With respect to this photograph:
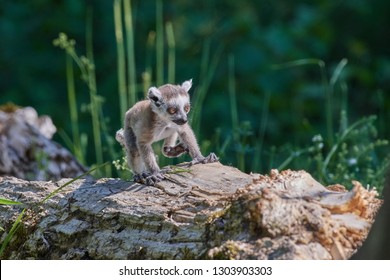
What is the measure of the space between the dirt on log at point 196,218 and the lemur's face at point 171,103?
2.08ft

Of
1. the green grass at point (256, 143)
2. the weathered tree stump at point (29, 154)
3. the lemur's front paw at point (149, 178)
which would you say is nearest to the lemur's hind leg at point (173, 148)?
the green grass at point (256, 143)

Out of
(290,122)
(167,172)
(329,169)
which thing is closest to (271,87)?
(290,122)

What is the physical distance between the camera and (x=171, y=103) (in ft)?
17.7

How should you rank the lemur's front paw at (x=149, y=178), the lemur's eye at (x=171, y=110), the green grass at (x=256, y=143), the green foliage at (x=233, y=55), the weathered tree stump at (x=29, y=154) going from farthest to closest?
the green foliage at (x=233, y=55)
the weathered tree stump at (x=29, y=154)
the green grass at (x=256, y=143)
the lemur's eye at (x=171, y=110)
the lemur's front paw at (x=149, y=178)

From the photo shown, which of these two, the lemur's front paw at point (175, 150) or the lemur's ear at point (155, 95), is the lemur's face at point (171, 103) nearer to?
the lemur's ear at point (155, 95)

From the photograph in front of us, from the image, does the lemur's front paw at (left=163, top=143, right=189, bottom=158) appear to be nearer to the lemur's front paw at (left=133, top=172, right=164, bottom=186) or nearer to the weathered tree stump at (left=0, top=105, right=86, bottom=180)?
the lemur's front paw at (left=133, top=172, right=164, bottom=186)

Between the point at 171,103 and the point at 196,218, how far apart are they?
136 cm

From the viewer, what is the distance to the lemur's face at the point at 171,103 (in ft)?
17.7

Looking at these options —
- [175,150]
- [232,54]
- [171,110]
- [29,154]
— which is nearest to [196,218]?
[171,110]

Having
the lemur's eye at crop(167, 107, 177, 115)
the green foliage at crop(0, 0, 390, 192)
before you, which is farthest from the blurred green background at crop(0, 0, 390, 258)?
the lemur's eye at crop(167, 107, 177, 115)

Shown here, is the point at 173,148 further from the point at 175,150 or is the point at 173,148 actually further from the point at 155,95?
the point at 155,95

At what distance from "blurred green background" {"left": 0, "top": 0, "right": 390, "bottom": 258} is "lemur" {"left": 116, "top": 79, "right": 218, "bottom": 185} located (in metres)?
4.47

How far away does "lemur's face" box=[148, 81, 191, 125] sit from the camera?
5.39 m

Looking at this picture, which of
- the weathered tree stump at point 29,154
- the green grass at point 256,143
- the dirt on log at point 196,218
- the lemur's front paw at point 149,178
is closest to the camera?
the dirt on log at point 196,218
